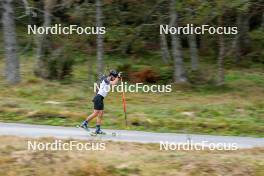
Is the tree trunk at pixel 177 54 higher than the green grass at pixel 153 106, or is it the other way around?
the tree trunk at pixel 177 54

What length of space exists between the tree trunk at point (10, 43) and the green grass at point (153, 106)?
52cm

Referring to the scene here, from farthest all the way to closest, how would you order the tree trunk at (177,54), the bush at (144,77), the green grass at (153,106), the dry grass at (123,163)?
the bush at (144,77), the tree trunk at (177,54), the green grass at (153,106), the dry grass at (123,163)

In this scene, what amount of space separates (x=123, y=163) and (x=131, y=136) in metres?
3.37

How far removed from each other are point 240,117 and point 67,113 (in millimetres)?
6366

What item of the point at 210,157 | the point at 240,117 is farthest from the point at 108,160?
the point at 240,117

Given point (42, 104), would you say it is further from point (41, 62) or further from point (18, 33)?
point (18, 33)

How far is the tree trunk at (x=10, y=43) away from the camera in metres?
25.4

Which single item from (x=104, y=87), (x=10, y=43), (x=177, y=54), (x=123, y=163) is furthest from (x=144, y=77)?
(x=123, y=163)

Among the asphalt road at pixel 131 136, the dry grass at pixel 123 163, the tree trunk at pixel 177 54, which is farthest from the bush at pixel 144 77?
the dry grass at pixel 123 163

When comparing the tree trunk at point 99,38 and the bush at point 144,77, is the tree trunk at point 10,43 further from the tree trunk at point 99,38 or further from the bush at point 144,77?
the bush at point 144,77

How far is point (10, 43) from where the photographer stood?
25672 millimetres

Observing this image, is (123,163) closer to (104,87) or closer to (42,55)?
(104,87)

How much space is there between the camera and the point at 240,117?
20.8 m

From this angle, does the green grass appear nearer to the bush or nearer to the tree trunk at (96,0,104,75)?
the tree trunk at (96,0,104,75)
